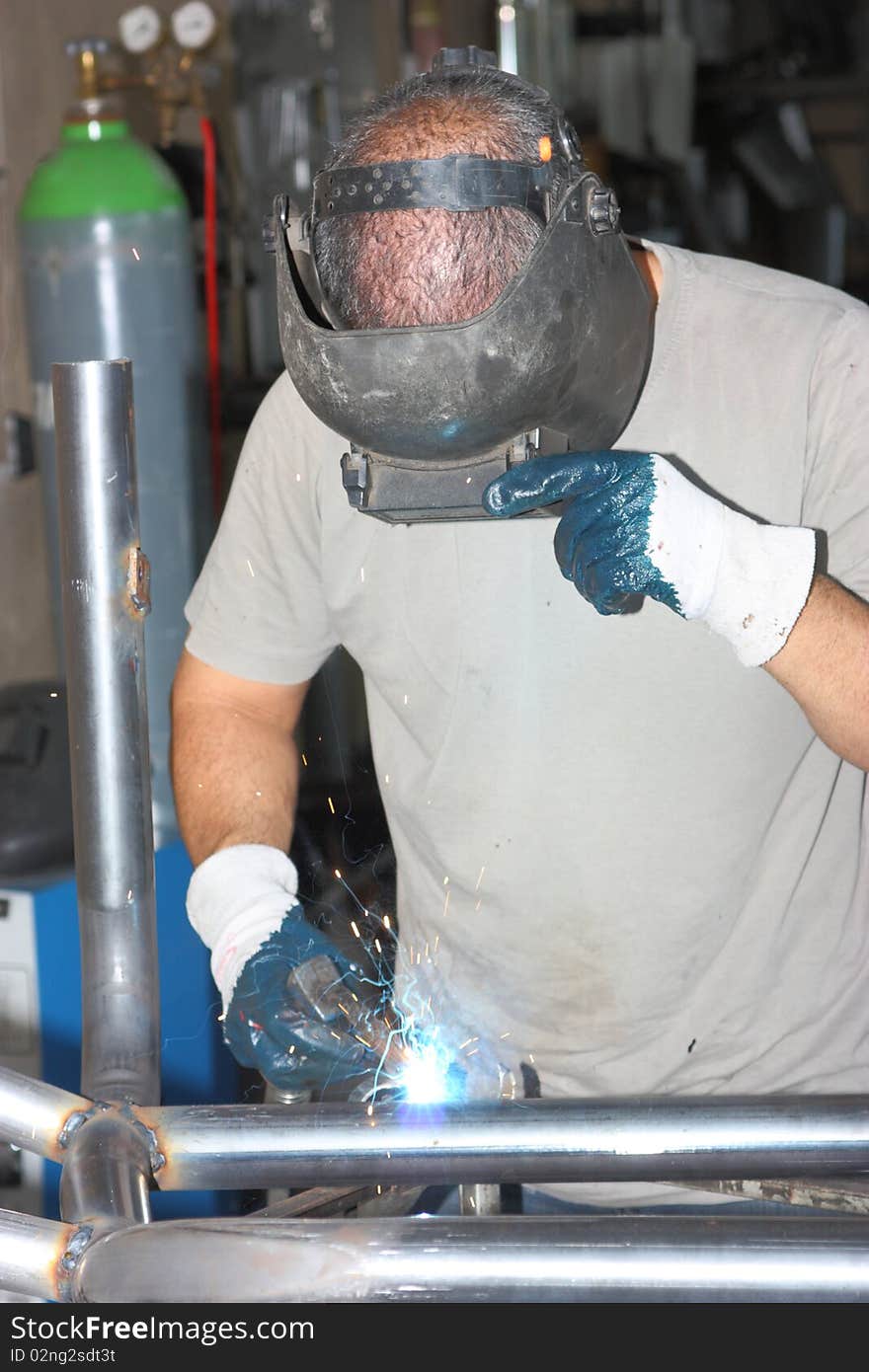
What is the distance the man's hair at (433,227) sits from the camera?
89 cm

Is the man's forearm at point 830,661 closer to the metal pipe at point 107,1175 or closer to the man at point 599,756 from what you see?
the man at point 599,756

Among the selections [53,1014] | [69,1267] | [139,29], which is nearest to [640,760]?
[69,1267]

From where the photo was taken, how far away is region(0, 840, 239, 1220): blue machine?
5.94 feet

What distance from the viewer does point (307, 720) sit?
2.03 meters

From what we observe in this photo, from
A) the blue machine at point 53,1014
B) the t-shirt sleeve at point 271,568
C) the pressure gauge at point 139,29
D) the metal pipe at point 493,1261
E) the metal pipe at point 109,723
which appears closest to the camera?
the metal pipe at point 493,1261

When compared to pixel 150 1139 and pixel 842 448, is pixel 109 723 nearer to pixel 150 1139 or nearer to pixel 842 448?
pixel 150 1139

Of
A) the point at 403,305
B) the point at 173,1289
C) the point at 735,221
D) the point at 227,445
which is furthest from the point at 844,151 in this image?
the point at 173,1289

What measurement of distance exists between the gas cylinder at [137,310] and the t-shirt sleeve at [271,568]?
75 centimetres

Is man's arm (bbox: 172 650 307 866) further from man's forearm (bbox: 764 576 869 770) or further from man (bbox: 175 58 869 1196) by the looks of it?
man's forearm (bbox: 764 576 869 770)

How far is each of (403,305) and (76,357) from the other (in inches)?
53.4

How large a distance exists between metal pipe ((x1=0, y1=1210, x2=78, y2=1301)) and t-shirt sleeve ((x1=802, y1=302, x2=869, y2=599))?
705 millimetres

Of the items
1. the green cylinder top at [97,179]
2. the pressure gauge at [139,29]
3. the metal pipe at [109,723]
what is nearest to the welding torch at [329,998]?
the metal pipe at [109,723]

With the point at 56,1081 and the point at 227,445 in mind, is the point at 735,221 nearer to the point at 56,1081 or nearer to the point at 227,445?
the point at 227,445

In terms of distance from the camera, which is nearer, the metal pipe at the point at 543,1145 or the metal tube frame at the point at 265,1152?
the metal tube frame at the point at 265,1152
